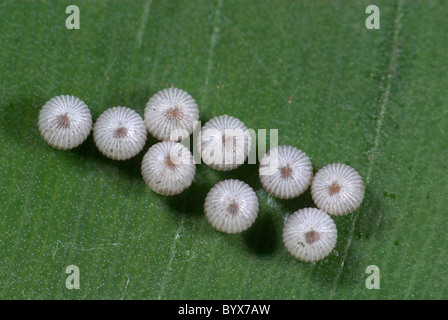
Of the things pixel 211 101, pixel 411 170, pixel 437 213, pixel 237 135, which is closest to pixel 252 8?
pixel 211 101

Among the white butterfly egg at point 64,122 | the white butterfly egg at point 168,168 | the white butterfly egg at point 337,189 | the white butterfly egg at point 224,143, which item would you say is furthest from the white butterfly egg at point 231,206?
the white butterfly egg at point 64,122

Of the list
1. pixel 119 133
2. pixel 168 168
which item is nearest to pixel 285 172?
pixel 168 168

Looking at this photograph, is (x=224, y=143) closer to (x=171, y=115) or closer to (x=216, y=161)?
(x=216, y=161)

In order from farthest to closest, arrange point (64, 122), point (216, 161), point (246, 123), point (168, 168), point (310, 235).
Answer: point (246, 123) < point (216, 161) < point (64, 122) < point (168, 168) < point (310, 235)

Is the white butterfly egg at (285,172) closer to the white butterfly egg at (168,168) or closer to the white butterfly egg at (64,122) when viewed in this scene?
the white butterfly egg at (168,168)

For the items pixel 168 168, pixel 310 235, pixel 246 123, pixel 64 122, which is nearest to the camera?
pixel 310 235

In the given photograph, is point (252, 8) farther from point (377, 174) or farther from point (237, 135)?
point (377, 174)
